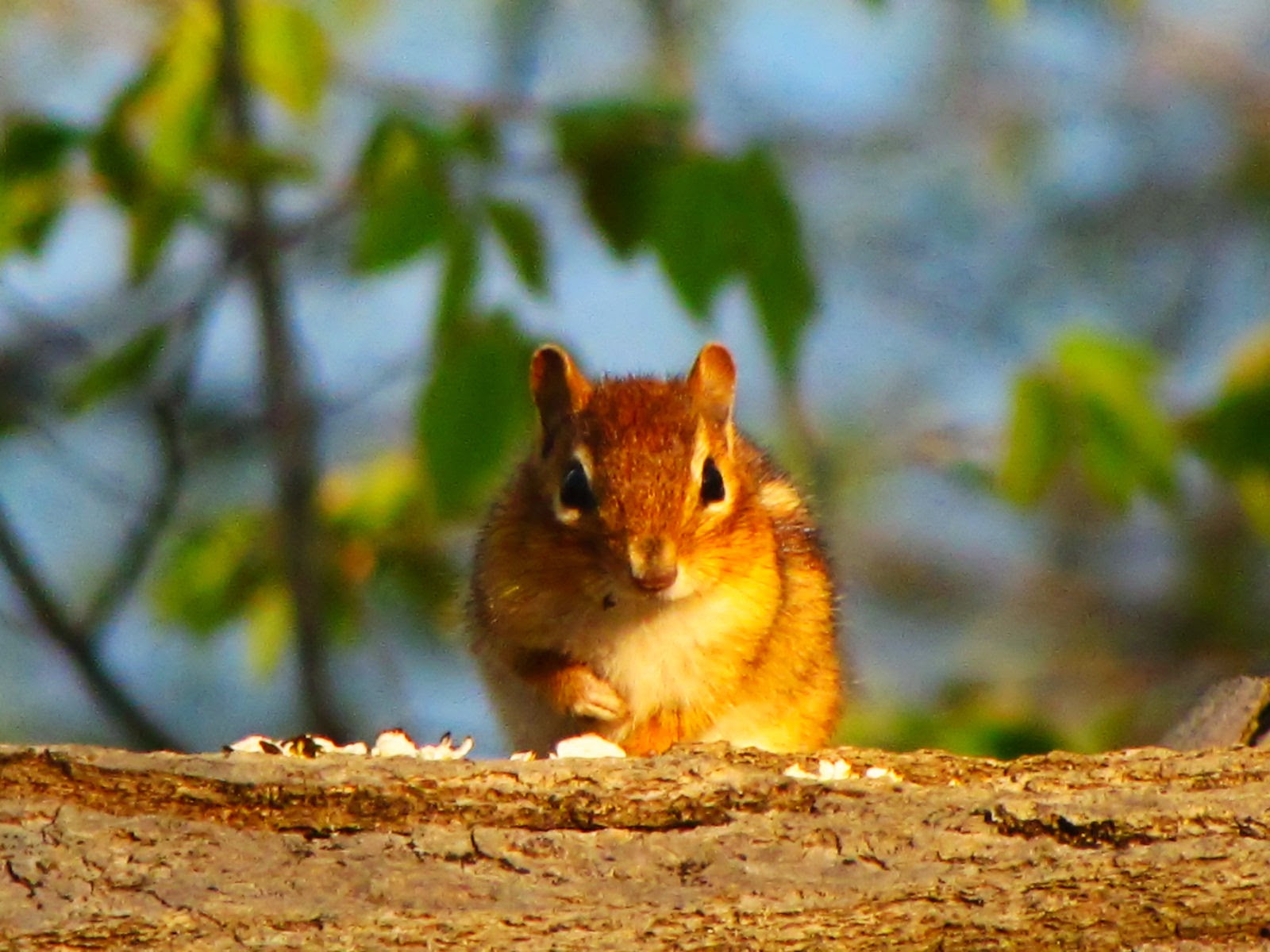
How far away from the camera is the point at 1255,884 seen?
2.58m

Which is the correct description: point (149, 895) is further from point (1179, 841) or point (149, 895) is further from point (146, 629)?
point (146, 629)

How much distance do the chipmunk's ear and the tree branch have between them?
1.85 metres

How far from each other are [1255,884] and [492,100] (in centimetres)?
312

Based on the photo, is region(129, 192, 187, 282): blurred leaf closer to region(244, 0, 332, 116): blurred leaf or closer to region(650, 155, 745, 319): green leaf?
region(244, 0, 332, 116): blurred leaf

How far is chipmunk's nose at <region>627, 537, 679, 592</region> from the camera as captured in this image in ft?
10.5

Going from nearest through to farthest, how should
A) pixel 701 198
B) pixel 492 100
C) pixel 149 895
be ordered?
pixel 149 895, pixel 701 198, pixel 492 100

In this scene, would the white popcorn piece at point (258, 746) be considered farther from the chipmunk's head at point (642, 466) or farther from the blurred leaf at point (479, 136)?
the blurred leaf at point (479, 136)

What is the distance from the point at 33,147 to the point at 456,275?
1.17 m

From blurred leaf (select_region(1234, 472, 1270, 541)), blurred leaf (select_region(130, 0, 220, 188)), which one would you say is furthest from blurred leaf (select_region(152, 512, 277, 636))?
blurred leaf (select_region(1234, 472, 1270, 541))

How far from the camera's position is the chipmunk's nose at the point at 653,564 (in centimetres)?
321

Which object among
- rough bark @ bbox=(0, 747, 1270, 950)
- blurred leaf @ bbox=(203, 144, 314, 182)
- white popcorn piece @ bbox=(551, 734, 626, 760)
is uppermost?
blurred leaf @ bbox=(203, 144, 314, 182)

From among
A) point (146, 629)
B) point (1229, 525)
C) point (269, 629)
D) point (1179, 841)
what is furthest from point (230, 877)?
point (1229, 525)

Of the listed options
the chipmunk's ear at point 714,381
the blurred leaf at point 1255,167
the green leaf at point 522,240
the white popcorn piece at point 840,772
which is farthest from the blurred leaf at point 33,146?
the blurred leaf at point 1255,167

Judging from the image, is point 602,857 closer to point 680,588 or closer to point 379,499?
point 680,588
